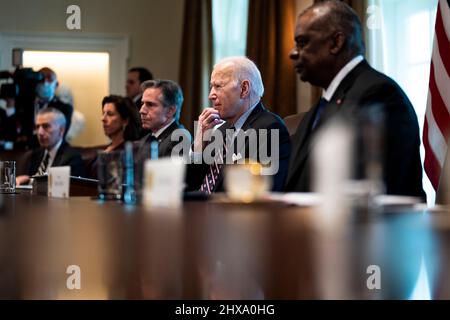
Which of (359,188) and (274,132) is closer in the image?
(359,188)

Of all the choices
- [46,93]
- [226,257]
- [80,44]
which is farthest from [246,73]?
[80,44]

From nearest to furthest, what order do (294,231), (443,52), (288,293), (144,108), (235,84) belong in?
(288,293), (294,231), (235,84), (443,52), (144,108)

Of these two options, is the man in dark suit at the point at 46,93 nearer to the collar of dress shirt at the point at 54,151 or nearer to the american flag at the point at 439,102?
the collar of dress shirt at the point at 54,151

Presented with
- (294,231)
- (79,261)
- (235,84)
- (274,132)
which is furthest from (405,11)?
(79,261)

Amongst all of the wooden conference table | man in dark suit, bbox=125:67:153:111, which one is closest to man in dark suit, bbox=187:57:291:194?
the wooden conference table

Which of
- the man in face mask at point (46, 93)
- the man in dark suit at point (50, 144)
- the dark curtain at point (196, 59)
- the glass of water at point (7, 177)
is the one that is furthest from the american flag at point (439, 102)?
the dark curtain at point (196, 59)

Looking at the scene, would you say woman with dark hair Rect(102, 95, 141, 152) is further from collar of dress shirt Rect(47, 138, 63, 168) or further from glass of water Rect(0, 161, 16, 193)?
glass of water Rect(0, 161, 16, 193)

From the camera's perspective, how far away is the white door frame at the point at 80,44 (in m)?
7.09

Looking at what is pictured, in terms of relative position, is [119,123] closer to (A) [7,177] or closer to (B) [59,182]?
(A) [7,177]

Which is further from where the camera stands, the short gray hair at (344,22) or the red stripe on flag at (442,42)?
the red stripe on flag at (442,42)

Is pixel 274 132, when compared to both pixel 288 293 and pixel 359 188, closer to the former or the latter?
pixel 359 188

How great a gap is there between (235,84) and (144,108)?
0.70 meters

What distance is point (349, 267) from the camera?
91cm

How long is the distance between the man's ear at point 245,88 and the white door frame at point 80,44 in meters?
4.09
